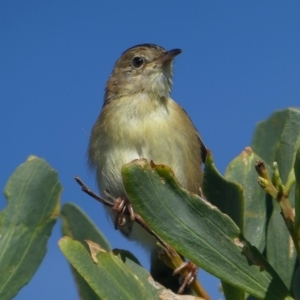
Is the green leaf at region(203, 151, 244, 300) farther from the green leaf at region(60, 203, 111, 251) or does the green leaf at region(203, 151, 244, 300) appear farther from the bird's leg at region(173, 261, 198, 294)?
the green leaf at region(60, 203, 111, 251)

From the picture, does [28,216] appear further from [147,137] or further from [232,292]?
[147,137]

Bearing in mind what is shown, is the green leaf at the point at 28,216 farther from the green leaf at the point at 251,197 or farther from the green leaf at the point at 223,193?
the green leaf at the point at 223,193

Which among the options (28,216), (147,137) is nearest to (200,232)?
(28,216)

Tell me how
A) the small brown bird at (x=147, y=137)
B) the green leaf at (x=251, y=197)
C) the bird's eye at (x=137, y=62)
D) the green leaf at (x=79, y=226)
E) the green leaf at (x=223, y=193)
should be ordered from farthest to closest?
the bird's eye at (x=137, y=62) < the small brown bird at (x=147, y=137) < the green leaf at (x=79, y=226) < the green leaf at (x=251, y=197) < the green leaf at (x=223, y=193)

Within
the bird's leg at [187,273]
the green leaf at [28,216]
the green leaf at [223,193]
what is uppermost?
the green leaf at [28,216]

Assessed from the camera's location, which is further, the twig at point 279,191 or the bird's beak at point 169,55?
the bird's beak at point 169,55

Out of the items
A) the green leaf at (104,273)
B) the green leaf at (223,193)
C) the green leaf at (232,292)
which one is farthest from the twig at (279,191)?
the green leaf at (104,273)

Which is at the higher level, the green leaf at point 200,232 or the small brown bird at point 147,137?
the small brown bird at point 147,137
